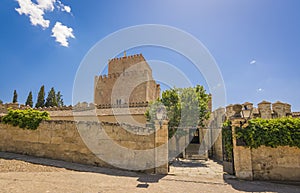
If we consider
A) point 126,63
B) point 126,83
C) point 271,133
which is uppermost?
point 126,63

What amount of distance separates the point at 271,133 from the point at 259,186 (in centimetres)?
191

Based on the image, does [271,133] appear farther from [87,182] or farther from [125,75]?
[125,75]

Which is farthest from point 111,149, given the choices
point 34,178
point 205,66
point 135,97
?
point 135,97

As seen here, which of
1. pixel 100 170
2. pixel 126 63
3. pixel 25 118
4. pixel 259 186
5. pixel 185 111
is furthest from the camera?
pixel 126 63

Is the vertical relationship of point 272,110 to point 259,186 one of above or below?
above

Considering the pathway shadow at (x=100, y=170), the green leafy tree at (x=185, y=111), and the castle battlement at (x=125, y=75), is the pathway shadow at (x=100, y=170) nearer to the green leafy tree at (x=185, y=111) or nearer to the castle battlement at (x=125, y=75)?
the green leafy tree at (x=185, y=111)

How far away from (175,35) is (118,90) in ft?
48.3

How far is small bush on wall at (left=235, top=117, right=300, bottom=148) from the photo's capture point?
19.6 ft

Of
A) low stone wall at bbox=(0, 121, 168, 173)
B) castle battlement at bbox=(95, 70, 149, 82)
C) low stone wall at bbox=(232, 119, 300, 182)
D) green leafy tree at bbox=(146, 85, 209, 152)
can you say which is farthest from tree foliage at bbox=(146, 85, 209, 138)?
castle battlement at bbox=(95, 70, 149, 82)

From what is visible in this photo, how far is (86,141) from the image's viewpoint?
6.58 m

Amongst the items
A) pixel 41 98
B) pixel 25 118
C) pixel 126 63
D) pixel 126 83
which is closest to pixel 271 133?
pixel 25 118

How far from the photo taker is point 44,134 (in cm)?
686

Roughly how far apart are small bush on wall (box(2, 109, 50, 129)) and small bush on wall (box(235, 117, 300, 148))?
788 centimetres

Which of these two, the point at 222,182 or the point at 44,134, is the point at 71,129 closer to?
the point at 44,134
